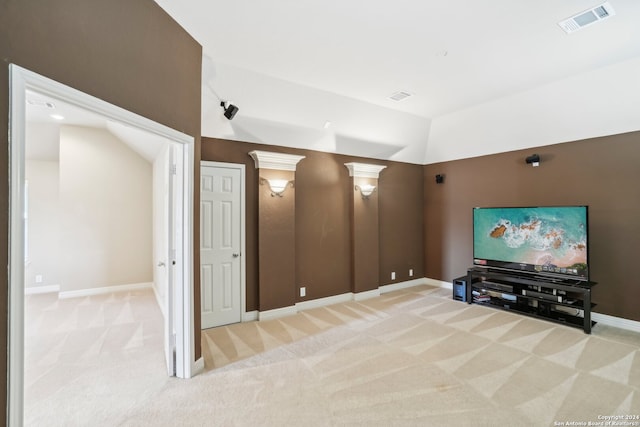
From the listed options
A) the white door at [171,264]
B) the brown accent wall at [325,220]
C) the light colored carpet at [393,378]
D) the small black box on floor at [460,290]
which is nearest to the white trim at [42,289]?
the light colored carpet at [393,378]

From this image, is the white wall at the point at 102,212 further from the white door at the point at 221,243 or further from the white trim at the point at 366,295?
the white trim at the point at 366,295

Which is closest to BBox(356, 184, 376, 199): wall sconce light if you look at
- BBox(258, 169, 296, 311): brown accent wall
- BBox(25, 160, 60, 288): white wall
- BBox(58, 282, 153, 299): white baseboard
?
BBox(258, 169, 296, 311): brown accent wall

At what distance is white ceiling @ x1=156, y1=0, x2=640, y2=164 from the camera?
2418 mm

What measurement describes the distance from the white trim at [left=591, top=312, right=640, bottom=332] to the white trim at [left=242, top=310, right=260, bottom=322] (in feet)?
15.2

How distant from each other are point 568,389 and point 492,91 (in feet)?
11.6

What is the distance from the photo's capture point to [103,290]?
5566 mm

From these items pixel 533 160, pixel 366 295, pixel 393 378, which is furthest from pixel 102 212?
pixel 533 160

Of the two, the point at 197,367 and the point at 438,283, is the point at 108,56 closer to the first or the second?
the point at 197,367

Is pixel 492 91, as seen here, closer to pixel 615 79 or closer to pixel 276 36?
pixel 615 79

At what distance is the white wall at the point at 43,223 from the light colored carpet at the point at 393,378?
4.38 m

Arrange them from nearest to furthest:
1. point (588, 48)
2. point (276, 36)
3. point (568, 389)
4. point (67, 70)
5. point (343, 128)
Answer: point (67, 70), point (568, 389), point (276, 36), point (588, 48), point (343, 128)

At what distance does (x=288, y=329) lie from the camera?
374 cm

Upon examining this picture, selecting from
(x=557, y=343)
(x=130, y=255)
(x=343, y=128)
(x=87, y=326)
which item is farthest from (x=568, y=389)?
(x=130, y=255)

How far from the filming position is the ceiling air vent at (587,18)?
2.38m
